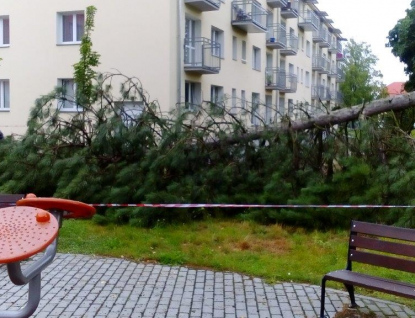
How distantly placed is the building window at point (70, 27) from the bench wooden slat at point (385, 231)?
20114mm

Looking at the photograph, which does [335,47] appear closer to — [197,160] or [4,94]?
[4,94]

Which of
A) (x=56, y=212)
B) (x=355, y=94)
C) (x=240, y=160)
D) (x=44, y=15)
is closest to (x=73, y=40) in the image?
(x=44, y=15)

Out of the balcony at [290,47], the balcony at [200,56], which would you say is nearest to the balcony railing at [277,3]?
the balcony at [290,47]

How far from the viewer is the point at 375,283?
5.57 meters

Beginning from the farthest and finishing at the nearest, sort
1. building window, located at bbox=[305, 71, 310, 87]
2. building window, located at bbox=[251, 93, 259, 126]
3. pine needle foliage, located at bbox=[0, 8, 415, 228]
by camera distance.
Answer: building window, located at bbox=[305, 71, 310, 87] < building window, located at bbox=[251, 93, 259, 126] < pine needle foliage, located at bbox=[0, 8, 415, 228]

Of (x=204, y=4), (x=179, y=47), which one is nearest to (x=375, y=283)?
(x=179, y=47)

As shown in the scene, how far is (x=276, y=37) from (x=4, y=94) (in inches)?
663

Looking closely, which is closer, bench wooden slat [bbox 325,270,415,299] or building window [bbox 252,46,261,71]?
bench wooden slat [bbox 325,270,415,299]

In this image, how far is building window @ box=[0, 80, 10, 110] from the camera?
26.0 meters

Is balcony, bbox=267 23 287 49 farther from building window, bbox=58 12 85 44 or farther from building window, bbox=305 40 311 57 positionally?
building window, bbox=305 40 311 57

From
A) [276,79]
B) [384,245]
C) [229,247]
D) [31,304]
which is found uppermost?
[276,79]

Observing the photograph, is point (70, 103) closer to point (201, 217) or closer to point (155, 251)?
point (201, 217)

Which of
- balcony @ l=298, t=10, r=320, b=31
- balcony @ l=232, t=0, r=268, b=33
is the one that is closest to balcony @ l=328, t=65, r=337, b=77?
balcony @ l=298, t=10, r=320, b=31

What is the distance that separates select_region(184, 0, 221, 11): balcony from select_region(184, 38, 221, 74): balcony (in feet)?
4.08
